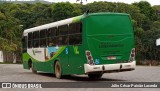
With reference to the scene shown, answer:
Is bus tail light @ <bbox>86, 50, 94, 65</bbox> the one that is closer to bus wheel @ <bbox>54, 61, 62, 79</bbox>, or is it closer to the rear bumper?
the rear bumper

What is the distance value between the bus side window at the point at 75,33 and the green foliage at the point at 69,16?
50.1 m

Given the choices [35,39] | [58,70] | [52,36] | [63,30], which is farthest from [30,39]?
[63,30]

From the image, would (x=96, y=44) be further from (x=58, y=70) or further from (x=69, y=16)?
(x=69, y=16)

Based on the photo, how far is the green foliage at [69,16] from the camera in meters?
78.4

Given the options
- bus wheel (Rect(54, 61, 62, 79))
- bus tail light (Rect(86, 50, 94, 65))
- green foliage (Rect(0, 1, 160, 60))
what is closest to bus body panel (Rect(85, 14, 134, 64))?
bus tail light (Rect(86, 50, 94, 65))

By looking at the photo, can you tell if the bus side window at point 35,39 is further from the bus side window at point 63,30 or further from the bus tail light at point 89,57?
the bus tail light at point 89,57

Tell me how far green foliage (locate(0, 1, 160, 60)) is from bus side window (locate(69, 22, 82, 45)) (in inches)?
1972

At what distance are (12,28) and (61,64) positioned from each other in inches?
2435

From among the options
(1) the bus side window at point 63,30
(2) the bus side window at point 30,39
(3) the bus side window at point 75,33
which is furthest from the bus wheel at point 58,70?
(2) the bus side window at point 30,39

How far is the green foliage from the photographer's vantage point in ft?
257

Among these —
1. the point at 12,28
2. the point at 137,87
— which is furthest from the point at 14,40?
the point at 137,87

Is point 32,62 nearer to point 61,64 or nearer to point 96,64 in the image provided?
point 61,64

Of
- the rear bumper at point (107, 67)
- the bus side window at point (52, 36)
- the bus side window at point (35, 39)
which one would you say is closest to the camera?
the rear bumper at point (107, 67)

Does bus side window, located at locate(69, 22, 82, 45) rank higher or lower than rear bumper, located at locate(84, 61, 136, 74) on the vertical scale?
higher
